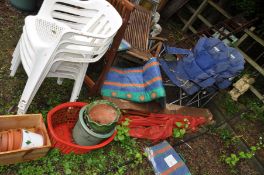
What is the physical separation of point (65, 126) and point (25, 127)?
63 centimetres

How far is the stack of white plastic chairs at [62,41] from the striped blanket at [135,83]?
2.28 feet

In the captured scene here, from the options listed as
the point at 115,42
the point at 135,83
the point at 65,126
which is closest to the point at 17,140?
the point at 65,126

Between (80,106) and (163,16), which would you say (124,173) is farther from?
(163,16)

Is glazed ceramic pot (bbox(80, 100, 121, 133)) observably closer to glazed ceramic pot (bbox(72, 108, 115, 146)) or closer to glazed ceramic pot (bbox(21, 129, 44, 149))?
glazed ceramic pot (bbox(72, 108, 115, 146))

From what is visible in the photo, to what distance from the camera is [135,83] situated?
4.85 metres

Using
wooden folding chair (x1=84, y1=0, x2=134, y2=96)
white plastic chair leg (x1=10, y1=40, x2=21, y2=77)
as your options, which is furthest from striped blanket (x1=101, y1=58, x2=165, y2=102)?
white plastic chair leg (x1=10, y1=40, x2=21, y2=77)

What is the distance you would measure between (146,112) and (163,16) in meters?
3.16

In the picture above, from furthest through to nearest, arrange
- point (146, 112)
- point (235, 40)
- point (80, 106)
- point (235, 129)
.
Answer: point (235, 40), point (235, 129), point (146, 112), point (80, 106)

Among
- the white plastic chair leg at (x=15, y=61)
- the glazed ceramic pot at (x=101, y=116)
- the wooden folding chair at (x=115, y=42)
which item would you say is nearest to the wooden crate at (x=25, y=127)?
the glazed ceramic pot at (x=101, y=116)

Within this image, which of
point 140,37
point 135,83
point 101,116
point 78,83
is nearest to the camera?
point 101,116

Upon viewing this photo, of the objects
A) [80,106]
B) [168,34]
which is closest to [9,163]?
[80,106]

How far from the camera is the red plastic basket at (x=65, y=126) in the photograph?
12.1 ft

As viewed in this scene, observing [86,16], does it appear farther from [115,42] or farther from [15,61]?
[15,61]

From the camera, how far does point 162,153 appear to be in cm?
446
